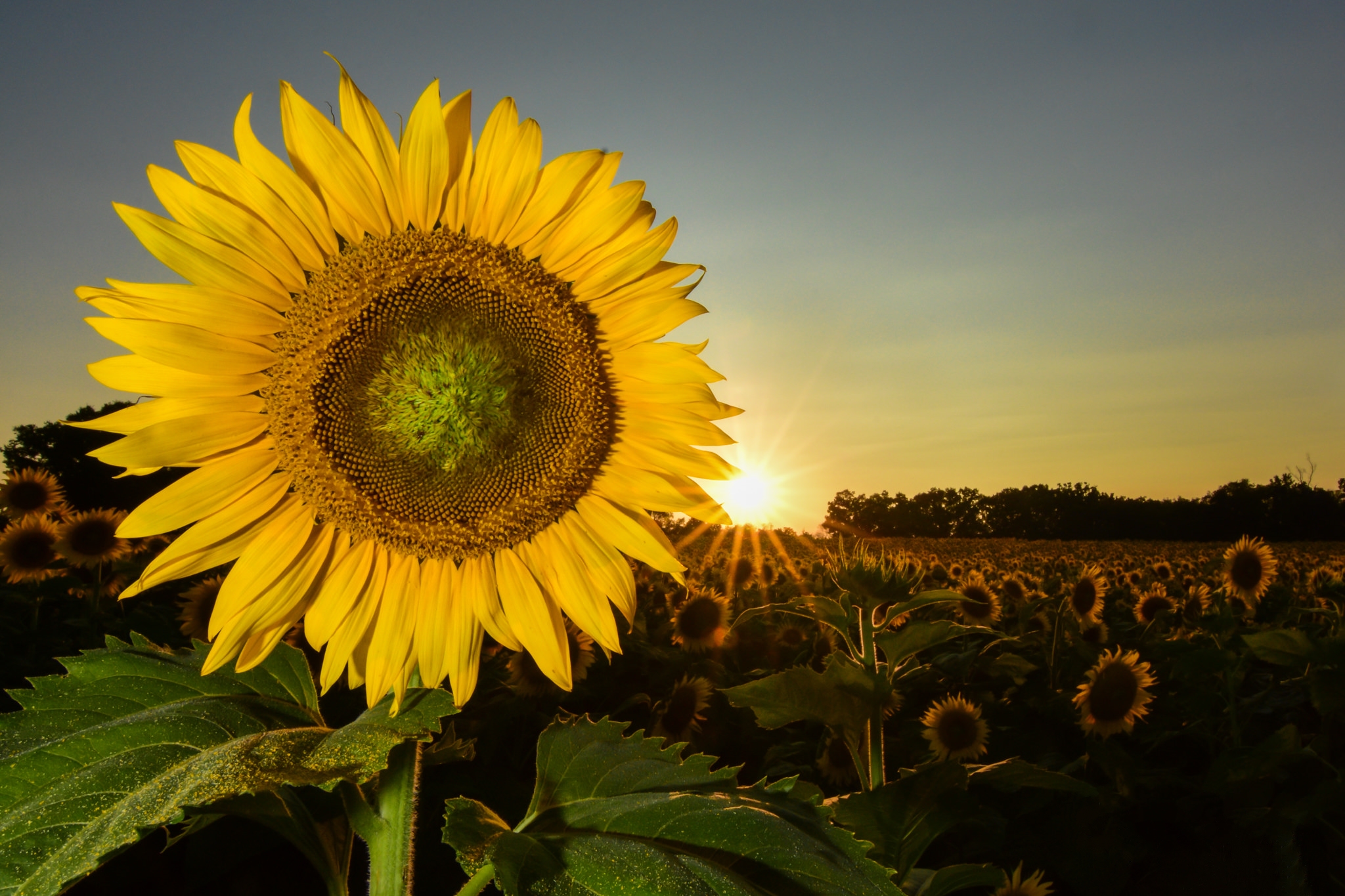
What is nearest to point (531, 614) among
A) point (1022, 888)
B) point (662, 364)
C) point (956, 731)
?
point (662, 364)

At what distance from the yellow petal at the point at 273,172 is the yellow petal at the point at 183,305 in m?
0.22

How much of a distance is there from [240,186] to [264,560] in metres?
0.75

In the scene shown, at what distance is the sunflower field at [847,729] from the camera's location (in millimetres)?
1472

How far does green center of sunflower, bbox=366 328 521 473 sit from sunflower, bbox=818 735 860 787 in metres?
3.17

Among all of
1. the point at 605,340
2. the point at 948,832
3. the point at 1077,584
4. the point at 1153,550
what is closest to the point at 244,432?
the point at 605,340

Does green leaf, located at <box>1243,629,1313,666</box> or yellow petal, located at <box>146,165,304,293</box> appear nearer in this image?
yellow petal, located at <box>146,165,304,293</box>

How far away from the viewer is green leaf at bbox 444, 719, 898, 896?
3.92 ft

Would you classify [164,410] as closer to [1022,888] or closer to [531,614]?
[531,614]

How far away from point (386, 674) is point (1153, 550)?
69.8 feet

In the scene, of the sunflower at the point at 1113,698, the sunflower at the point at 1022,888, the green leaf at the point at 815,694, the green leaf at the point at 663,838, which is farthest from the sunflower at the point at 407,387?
the sunflower at the point at 1113,698

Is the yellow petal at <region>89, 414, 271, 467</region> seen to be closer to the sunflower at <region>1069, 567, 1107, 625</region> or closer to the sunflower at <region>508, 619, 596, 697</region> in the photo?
the sunflower at <region>508, 619, 596, 697</region>

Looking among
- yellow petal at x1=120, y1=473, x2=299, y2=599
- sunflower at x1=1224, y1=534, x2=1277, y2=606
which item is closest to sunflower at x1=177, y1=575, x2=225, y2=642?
yellow petal at x1=120, y1=473, x2=299, y2=599

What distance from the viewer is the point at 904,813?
2115 millimetres

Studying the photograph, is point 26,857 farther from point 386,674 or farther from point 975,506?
point 975,506
